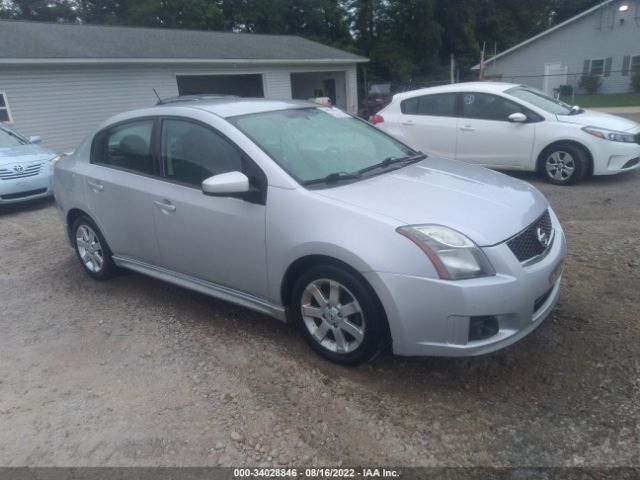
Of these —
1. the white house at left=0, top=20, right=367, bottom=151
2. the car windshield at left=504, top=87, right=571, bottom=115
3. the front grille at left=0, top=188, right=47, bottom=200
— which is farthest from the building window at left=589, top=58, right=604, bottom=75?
the front grille at left=0, top=188, right=47, bottom=200

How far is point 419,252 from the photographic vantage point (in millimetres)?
2725

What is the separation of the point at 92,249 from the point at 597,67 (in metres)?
34.2

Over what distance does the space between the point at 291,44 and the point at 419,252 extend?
2292 cm

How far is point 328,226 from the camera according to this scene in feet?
9.71

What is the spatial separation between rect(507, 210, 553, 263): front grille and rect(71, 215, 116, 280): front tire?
137 inches

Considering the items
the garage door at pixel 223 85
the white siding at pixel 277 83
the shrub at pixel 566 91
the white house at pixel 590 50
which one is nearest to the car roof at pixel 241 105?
the white siding at pixel 277 83

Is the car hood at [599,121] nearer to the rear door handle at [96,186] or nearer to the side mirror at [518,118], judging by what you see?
the side mirror at [518,118]

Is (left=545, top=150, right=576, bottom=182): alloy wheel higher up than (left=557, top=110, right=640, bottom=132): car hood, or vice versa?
(left=557, top=110, right=640, bottom=132): car hood

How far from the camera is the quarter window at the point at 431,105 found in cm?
830

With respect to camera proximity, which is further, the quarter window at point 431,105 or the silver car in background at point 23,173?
the quarter window at point 431,105

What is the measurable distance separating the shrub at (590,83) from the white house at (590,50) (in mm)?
398

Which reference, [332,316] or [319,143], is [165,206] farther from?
[332,316]

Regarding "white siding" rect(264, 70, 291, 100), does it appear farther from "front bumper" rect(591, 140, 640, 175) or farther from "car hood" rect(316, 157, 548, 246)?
"car hood" rect(316, 157, 548, 246)

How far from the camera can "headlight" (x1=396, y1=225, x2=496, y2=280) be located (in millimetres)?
2703
